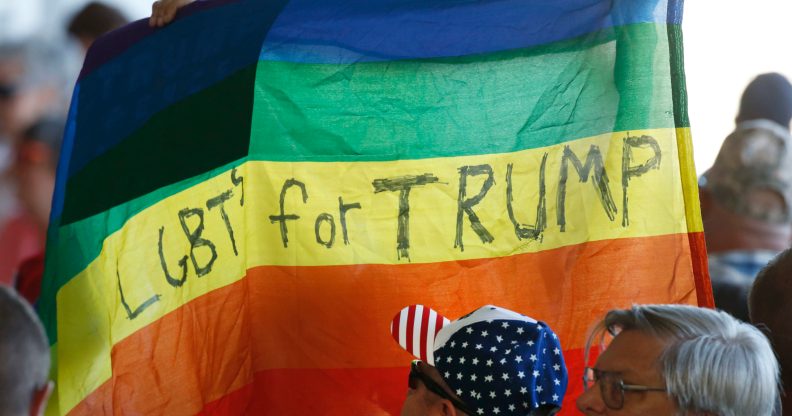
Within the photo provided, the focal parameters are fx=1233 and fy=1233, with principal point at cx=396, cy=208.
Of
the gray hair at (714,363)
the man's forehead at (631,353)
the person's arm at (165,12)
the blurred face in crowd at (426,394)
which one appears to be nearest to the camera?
the gray hair at (714,363)

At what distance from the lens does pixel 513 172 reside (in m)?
3.08

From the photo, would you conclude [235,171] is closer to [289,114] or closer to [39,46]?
[289,114]

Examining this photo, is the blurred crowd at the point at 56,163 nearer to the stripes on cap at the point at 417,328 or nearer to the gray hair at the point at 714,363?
the gray hair at the point at 714,363

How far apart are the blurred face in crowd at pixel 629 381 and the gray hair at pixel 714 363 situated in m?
0.02

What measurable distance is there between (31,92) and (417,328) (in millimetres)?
2623

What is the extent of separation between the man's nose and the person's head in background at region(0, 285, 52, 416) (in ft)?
4.12

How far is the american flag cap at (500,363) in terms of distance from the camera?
2.53 metres

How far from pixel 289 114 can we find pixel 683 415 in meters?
1.33

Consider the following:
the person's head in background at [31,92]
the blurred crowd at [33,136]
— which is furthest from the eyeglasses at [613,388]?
the person's head in background at [31,92]

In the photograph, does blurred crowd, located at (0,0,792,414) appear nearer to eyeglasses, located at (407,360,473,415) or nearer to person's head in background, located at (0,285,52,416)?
person's head in background, located at (0,285,52,416)

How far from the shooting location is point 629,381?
2.51 meters

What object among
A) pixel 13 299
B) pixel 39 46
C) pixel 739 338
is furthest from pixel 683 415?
pixel 39 46

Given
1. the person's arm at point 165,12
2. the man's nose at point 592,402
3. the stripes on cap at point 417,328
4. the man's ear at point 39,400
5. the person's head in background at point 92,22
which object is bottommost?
the man's nose at point 592,402

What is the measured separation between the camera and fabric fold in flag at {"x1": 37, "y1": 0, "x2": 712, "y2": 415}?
9.73 ft
